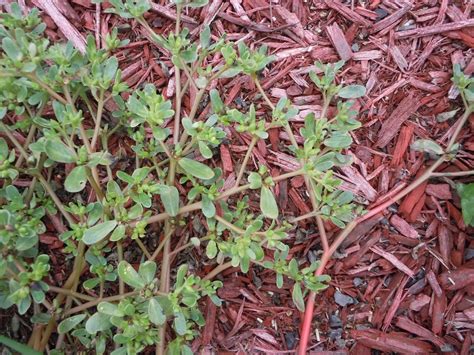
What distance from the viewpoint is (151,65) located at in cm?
212

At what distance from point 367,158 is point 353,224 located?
28 centimetres

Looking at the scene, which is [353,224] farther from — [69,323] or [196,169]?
[69,323]

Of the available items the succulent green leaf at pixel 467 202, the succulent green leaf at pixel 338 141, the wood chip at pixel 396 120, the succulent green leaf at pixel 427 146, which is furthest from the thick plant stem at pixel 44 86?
the succulent green leaf at pixel 467 202

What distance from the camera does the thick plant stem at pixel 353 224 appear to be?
1958 millimetres

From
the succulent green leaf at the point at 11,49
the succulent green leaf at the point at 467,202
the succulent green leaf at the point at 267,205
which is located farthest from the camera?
the succulent green leaf at the point at 467,202

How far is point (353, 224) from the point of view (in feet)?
6.52

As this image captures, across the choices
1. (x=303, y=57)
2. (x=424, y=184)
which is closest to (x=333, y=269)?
(x=424, y=184)

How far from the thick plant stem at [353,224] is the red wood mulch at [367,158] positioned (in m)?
0.04

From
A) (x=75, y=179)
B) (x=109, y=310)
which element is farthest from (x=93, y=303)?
(x=75, y=179)

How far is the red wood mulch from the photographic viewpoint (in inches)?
81.6

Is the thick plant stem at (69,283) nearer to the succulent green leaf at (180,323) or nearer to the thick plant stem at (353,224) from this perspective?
the succulent green leaf at (180,323)

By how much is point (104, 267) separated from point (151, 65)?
0.76 metres

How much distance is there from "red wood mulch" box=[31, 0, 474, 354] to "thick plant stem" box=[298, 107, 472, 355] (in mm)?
42

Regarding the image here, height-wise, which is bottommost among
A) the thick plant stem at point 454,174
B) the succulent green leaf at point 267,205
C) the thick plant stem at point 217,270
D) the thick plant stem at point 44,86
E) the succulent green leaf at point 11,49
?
the thick plant stem at point 454,174
